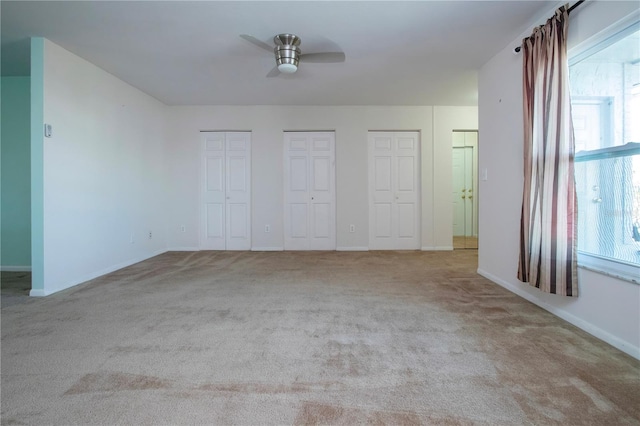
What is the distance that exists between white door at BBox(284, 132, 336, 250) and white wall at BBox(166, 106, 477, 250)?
0.13 metres

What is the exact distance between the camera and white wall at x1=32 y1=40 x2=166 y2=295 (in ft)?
9.48

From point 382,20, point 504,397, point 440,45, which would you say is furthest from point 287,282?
point 440,45

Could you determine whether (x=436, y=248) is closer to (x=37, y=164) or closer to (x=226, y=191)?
(x=226, y=191)

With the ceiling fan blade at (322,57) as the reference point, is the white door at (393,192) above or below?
below

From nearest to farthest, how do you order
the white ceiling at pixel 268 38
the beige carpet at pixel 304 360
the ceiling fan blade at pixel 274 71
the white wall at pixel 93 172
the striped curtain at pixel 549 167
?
the beige carpet at pixel 304 360 < the striped curtain at pixel 549 167 < the white ceiling at pixel 268 38 < the white wall at pixel 93 172 < the ceiling fan blade at pixel 274 71

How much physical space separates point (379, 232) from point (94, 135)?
14.6 ft

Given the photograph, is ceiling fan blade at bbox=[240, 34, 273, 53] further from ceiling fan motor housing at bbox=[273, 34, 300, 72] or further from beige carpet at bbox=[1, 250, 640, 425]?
beige carpet at bbox=[1, 250, 640, 425]

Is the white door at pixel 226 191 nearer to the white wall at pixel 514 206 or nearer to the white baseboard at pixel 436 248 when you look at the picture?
the white baseboard at pixel 436 248

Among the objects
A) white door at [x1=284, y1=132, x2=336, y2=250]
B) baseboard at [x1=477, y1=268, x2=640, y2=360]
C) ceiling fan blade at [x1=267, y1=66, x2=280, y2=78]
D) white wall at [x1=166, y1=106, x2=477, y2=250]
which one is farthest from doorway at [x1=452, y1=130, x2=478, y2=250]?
ceiling fan blade at [x1=267, y1=66, x2=280, y2=78]

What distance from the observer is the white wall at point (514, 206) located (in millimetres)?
1780

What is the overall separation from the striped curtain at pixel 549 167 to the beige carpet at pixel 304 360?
43 cm

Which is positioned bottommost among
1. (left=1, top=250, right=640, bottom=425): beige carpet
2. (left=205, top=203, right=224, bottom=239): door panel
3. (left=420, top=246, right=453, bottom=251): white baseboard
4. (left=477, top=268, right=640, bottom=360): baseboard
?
(left=1, top=250, right=640, bottom=425): beige carpet

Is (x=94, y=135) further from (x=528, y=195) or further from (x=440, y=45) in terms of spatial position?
(x=528, y=195)

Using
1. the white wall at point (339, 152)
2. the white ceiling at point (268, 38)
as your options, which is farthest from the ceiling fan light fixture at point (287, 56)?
the white wall at point (339, 152)
